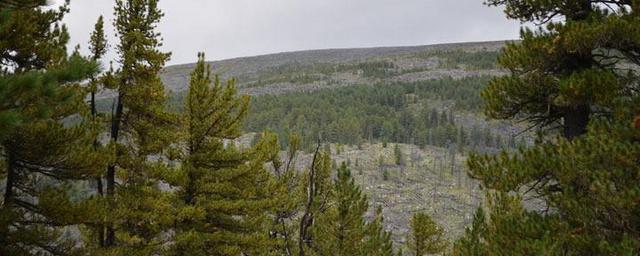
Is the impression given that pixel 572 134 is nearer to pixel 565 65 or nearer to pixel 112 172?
pixel 565 65

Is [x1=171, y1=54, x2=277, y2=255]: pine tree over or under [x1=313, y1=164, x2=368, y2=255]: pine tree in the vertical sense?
over

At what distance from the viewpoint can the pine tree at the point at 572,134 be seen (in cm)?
658

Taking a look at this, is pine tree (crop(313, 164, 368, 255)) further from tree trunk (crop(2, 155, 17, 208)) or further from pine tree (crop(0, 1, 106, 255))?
tree trunk (crop(2, 155, 17, 208))

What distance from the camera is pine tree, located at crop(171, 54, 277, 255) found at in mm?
Result: 13453

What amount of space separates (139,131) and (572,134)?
9.20m

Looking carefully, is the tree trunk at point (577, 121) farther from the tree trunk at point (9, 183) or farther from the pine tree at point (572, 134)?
the tree trunk at point (9, 183)

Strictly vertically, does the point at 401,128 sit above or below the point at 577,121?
below

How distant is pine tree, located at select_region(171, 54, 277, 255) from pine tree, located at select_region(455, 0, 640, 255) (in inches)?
274

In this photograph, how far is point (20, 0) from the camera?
289 inches

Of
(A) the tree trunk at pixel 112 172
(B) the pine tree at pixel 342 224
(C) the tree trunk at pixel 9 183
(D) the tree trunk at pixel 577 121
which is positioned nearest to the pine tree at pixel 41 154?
(C) the tree trunk at pixel 9 183

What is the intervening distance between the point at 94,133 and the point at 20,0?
3.30 meters

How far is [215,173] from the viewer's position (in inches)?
543

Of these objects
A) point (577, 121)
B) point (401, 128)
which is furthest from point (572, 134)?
point (401, 128)

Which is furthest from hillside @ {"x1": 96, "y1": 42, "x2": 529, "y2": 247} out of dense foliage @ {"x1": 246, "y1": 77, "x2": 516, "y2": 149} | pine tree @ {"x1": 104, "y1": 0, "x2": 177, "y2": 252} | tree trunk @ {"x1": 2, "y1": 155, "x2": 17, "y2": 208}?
tree trunk @ {"x1": 2, "y1": 155, "x2": 17, "y2": 208}
